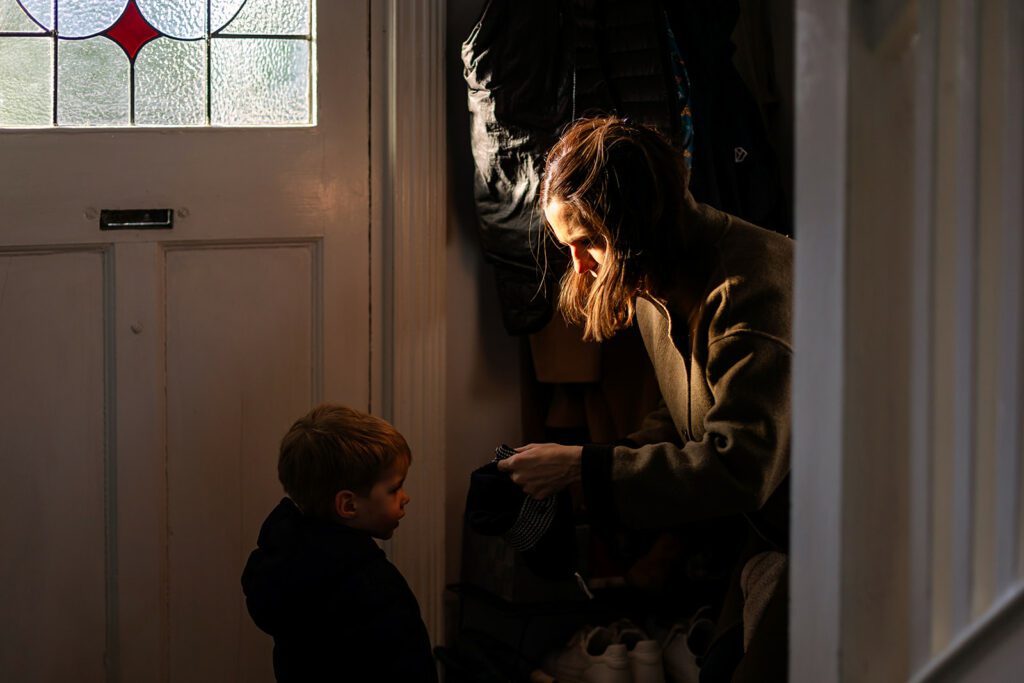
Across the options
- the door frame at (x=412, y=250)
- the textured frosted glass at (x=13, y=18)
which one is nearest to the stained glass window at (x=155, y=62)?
the textured frosted glass at (x=13, y=18)

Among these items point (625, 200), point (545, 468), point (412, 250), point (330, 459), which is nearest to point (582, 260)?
point (625, 200)

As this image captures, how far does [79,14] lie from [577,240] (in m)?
1.28

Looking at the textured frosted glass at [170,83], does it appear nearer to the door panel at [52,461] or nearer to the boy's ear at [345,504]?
the door panel at [52,461]

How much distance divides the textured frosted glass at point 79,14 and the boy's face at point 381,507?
47.0 inches

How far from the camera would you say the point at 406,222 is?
2.53 metres

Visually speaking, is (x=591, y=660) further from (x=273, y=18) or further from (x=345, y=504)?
(x=273, y=18)

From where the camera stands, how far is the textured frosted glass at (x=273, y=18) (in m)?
2.46

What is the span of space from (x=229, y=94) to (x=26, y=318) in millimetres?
632

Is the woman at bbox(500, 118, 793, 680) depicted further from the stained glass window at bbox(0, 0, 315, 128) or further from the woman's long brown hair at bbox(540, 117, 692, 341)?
the stained glass window at bbox(0, 0, 315, 128)

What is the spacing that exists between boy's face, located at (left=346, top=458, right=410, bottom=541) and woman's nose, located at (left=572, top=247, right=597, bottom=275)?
444mm

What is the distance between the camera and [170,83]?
95.6 inches

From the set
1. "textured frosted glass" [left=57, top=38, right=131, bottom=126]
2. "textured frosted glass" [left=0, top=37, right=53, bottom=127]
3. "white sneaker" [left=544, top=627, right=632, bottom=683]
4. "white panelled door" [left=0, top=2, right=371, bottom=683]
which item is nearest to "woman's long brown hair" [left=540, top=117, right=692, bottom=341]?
"white panelled door" [left=0, top=2, right=371, bottom=683]

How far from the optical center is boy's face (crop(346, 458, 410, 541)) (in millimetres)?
1882

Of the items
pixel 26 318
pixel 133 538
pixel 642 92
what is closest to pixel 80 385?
pixel 26 318
